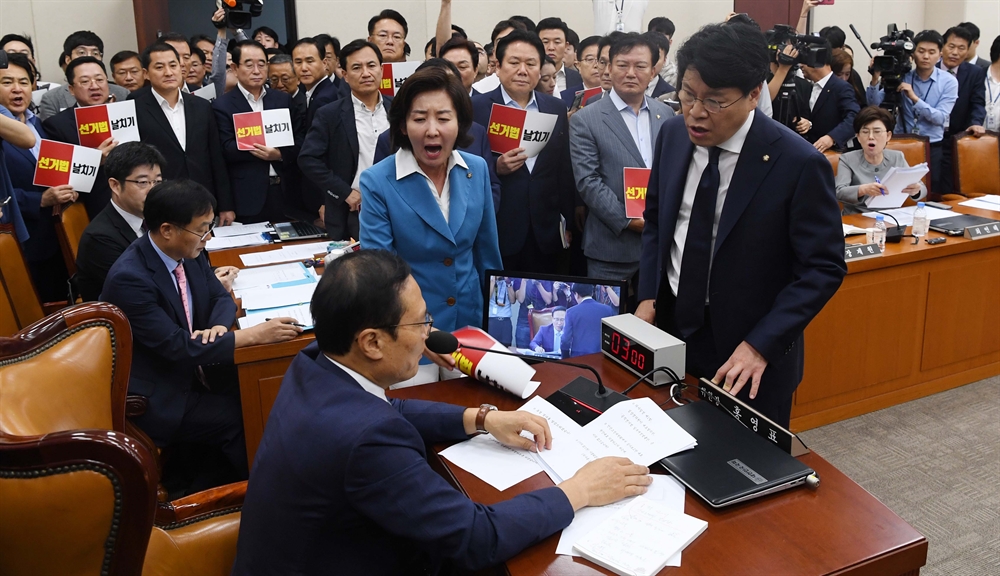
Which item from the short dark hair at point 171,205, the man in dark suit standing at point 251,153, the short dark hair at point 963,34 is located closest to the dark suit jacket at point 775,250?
the short dark hair at point 171,205

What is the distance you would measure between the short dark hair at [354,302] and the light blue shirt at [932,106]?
525cm

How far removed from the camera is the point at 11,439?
104cm

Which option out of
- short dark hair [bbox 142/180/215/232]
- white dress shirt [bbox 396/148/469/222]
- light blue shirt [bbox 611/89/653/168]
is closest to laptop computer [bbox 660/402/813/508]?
white dress shirt [bbox 396/148/469/222]

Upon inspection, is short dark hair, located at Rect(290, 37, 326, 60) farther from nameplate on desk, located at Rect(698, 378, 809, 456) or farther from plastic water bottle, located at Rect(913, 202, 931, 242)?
nameplate on desk, located at Rect(698, 378, 809, 456)

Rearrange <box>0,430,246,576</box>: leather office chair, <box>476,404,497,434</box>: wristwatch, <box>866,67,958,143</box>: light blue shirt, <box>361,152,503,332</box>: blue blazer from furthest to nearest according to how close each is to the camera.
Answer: <box>866,67,958,143</box>: light blue shirt < <box>361,152,503,332</box>: blue blazer < <box>476,404,497,434</box>: wristwatch < <box>0,430,246,576</box>: leather office chair

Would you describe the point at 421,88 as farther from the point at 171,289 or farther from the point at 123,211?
the point at 123,211

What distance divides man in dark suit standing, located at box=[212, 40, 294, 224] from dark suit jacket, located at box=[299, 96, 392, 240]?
504 millimetres

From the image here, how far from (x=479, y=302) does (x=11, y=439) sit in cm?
130

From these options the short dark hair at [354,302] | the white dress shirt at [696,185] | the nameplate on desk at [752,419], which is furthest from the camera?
the white dress shirt at [696,185]

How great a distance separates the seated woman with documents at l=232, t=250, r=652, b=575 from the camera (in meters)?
1.11

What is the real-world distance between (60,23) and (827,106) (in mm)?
6094

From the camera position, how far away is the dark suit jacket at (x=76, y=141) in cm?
346

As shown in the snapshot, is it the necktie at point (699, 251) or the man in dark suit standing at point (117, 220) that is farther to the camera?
the man in dark suit standing at point (117, 220)

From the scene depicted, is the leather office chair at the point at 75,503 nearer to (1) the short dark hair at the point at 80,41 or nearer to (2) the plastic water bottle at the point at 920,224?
(2) the plastic water bottle at the point at 920,224
